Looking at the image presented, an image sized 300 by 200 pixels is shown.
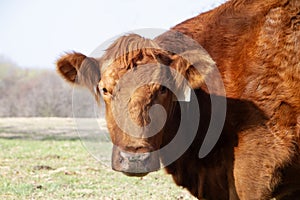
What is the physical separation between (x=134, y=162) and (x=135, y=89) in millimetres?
629

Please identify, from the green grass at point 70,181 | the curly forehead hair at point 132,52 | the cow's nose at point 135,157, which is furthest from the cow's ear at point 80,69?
the green grass at point 70,181

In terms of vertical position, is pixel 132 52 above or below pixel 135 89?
above

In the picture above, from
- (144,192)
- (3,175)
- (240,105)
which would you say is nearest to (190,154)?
(240,105)

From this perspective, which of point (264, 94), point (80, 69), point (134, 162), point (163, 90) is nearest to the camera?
point (134, 162)

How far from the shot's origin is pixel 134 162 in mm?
4086

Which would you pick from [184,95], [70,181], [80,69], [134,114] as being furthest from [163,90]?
[70,181]

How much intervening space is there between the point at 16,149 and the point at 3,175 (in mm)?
4563

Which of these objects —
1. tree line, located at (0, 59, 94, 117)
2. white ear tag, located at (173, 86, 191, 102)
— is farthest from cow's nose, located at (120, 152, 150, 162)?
tree line, located at (0, 59, 94, 117)

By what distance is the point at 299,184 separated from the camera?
4.83 meters

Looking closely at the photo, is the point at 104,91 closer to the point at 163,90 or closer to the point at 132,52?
the point at 132,52

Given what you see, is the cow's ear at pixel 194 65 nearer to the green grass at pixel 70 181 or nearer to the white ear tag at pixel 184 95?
the white ear tag at pixel 184 95

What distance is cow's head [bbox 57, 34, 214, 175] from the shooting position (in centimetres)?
418

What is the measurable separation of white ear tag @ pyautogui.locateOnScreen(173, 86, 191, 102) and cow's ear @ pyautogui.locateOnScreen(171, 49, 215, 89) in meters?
0.06

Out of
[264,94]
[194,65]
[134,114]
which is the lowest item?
[134,114]
